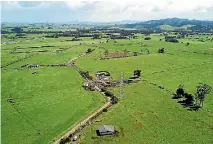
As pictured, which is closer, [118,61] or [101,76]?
[101,76]

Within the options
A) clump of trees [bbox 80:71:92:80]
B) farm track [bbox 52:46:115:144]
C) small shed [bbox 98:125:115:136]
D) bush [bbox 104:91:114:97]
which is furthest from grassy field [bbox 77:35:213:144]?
clump of trees [bbox 80:71:92:80]

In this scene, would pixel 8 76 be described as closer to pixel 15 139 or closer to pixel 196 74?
pixel 15 139

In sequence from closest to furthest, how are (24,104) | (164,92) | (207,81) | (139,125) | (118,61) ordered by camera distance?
1. (139,125)
2. (24,104)
3. (164,92)
4. (207,81)
5. (118,61)

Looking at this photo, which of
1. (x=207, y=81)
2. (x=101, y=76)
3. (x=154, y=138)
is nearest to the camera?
(x=154, y=138)

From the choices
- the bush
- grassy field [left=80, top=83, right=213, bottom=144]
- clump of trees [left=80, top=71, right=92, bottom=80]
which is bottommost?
grassy field [left=80, top=83, right=213, bottom=144]

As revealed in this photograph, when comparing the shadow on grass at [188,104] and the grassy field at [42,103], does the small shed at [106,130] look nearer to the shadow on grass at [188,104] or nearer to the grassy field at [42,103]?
the grassy field at [42,103]

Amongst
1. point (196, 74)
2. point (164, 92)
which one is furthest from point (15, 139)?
point (196, 74)

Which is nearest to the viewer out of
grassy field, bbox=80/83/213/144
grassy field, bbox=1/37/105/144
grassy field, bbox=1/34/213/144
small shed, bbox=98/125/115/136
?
grassy field, bbox=80/83/213/144

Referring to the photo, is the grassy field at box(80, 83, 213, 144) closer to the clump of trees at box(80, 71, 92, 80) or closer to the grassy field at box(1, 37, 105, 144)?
the grassy field at box(1, 37, 105, 144)
